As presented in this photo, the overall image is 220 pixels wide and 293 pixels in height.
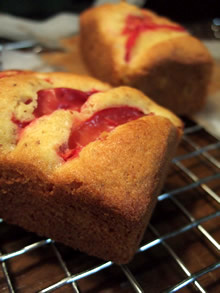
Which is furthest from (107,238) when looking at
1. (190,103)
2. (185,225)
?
(190,103)

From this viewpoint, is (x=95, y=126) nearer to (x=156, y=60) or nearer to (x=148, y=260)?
(x=148, y=260)

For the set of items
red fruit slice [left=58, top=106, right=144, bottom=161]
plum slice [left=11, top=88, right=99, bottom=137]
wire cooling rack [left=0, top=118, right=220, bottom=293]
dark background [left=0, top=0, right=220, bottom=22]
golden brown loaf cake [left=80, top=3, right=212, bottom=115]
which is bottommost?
wire cooling rack [left=0, top=118, right=220, bottom=293]

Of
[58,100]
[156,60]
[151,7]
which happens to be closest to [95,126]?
[58,100]

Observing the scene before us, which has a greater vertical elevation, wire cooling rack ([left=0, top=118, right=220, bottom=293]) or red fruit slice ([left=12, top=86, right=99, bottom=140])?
red fruit slice ([left=12, top=86, right=99, bottom=140])

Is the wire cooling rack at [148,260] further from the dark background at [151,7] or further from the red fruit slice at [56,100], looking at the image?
the dark background at [151,7]

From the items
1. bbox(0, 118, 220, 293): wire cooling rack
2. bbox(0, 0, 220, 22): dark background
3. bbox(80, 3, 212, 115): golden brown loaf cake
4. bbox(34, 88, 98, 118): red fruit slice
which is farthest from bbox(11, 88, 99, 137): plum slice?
bbox(0, 0, 220, 22): dark background

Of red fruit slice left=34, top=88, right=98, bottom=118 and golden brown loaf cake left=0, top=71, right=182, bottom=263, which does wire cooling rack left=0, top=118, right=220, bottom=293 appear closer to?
golden brown loaf cake left=0, top=71, right=182, bottom=263
